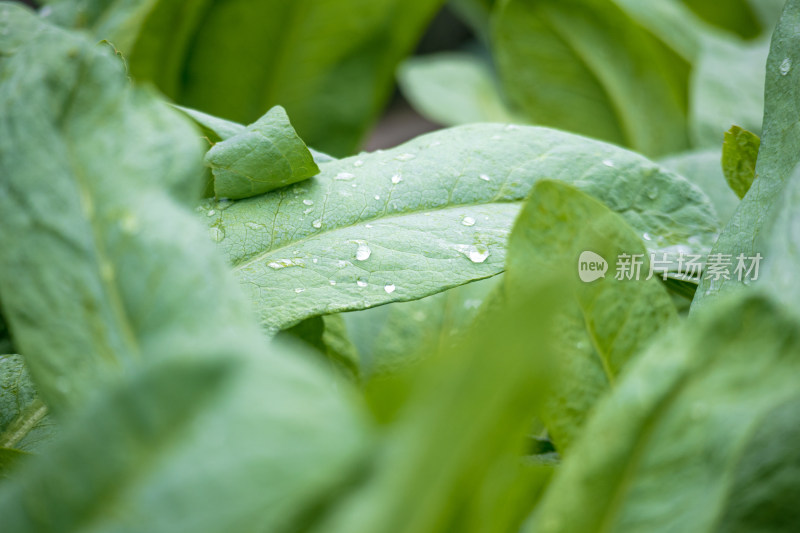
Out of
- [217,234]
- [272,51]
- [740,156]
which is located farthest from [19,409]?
[272,51]

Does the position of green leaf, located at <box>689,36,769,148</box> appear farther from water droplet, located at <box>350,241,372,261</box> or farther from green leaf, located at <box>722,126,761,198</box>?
water droplet, located at <box>350,241,372,261</box>

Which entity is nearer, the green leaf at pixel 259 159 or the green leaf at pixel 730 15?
the green leaf at pixel 259 159

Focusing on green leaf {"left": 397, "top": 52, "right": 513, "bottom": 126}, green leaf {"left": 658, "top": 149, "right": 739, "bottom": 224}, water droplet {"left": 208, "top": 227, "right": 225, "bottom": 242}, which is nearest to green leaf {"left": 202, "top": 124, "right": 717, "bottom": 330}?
water droplet {"left": 208, "top": 227, "right": 225, "bottom": 242}

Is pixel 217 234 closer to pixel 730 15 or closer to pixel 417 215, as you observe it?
pixel 417 215

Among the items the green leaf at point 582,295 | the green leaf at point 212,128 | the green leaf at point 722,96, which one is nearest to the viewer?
the green leaf at point 582,295

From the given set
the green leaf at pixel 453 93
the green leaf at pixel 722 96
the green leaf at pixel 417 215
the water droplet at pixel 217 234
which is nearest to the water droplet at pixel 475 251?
the green leaf at pixel 417 215

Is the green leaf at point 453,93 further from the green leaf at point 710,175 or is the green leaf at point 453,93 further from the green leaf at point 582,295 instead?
the green leaf at point 582,295

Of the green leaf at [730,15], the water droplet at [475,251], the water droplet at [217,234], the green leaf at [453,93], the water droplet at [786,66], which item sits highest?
the green leaf at [730,15]

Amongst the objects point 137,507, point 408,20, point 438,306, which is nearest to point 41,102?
point 137,507
